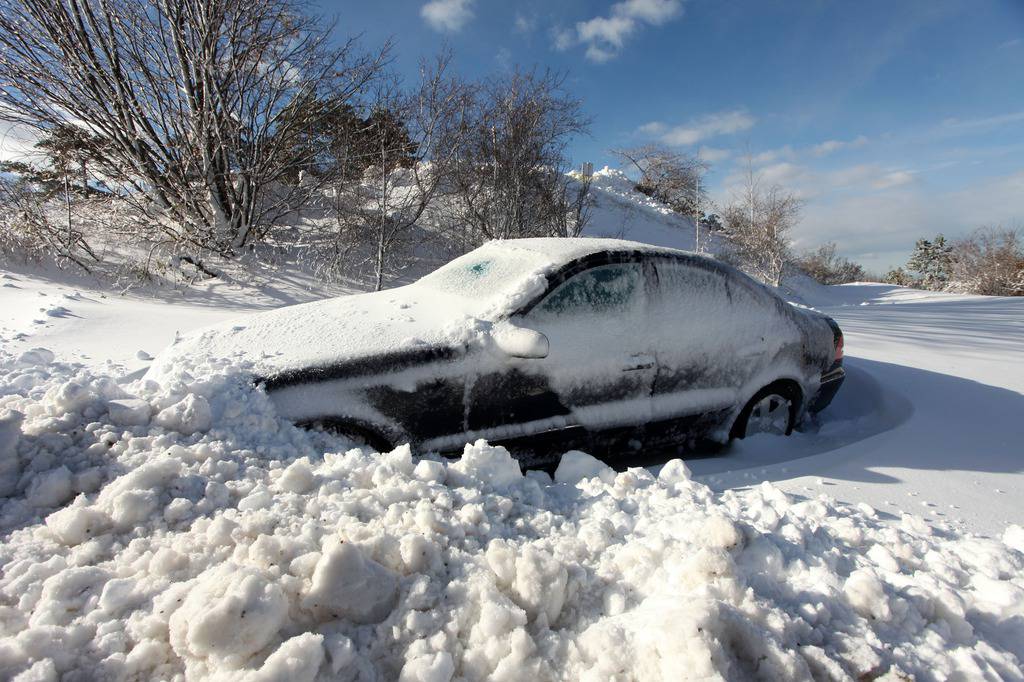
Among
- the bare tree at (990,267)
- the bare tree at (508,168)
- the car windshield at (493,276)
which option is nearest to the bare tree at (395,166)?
the bare tree at (508,168)

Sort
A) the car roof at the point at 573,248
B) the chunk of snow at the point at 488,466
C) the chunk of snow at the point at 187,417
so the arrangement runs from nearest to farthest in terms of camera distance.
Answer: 1. the chunk of snow at the point at 488,466
2. the chunk of snow at the point at 187,417
3. the car roof at the point at 573,248

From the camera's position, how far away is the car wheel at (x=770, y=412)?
3417 millimetres

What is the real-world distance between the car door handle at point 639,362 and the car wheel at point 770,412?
2.91ft

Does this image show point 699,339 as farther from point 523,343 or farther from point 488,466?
point 488,466

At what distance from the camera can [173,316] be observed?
228 inches

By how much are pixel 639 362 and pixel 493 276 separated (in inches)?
42.1

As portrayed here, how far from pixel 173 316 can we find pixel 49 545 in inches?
199

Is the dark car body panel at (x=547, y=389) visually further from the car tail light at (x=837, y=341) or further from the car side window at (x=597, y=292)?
the car tail light at (x=837, y=341)

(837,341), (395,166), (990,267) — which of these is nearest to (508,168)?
(395,166)

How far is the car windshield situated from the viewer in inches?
114

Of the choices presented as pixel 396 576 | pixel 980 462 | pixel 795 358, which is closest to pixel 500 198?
pixel 795 358

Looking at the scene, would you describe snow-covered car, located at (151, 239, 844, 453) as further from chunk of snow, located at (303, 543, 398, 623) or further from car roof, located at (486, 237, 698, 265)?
chunk of snow, located at (303, 543, 398, 623)

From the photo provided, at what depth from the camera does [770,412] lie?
356 cm

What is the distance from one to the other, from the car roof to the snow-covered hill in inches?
50.6
